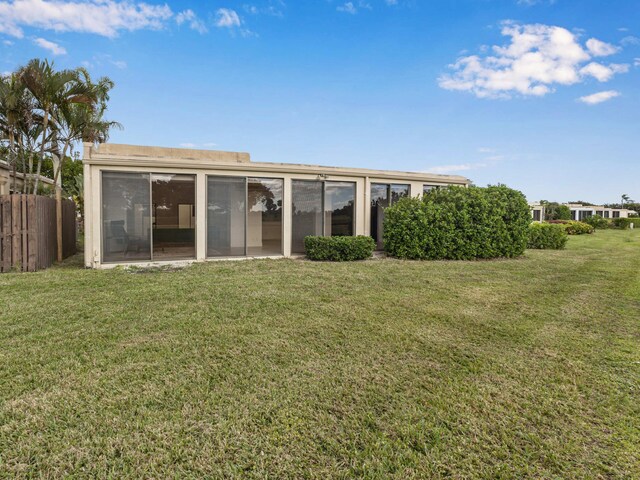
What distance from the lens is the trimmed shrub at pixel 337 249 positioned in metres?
9.99

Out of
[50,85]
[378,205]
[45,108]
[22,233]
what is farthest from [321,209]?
[45,108]

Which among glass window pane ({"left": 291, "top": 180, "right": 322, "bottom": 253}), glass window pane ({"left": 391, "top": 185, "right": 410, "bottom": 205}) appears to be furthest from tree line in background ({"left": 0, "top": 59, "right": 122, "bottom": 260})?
glass window pane ({"left": 391, "top": 185, "right": 410, "bottom": 205})

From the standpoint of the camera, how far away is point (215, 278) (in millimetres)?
7160

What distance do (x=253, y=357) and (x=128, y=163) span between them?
7.35 m

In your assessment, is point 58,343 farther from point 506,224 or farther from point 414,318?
point 506,224

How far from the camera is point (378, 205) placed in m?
11.9

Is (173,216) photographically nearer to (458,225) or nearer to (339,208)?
(339,208)

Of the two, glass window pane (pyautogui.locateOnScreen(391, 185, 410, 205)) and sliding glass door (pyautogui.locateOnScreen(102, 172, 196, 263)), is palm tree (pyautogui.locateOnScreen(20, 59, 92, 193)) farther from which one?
glass window pane (pyautogui.locateOnScreen(391, 185, 410, 205))

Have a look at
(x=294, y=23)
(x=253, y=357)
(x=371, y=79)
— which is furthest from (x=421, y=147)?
(x=253, y=357)

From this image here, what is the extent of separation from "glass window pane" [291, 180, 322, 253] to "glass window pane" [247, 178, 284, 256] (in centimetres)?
47

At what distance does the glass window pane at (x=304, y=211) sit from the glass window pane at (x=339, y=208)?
0.93ft

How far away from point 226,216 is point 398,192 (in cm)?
608

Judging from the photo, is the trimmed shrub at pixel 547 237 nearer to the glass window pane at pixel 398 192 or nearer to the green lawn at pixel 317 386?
the glass window pane at pixel 398 192

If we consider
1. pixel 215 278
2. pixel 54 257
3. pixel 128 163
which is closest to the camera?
pixel 215 278
